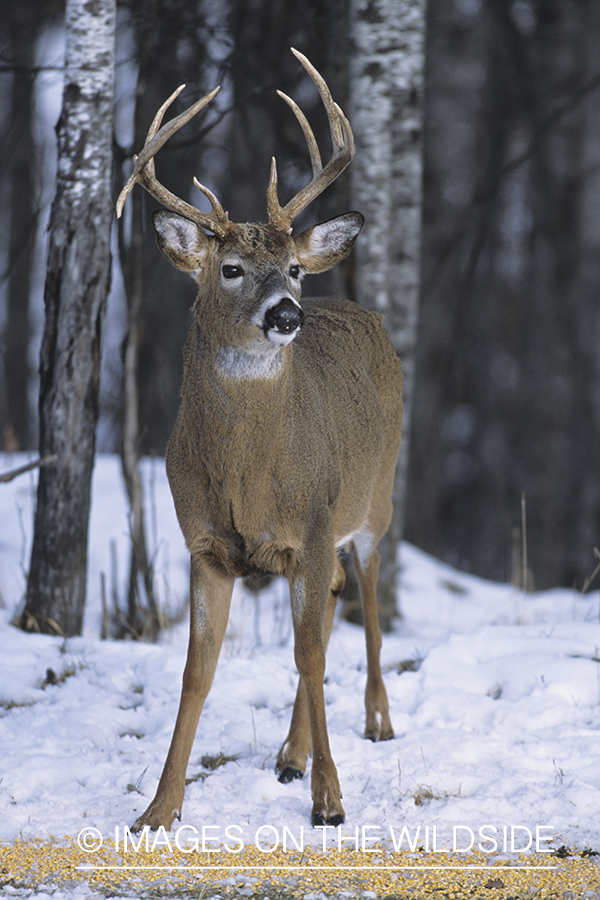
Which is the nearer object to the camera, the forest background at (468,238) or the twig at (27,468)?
the twig at (27,468)

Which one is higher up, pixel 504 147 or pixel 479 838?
pixel 504 147

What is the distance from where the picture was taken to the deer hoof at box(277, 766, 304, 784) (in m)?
4.41

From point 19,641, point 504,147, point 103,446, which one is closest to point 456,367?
point 504,147

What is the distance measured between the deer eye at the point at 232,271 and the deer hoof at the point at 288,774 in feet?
6.74

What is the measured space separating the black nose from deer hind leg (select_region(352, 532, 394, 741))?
177cm

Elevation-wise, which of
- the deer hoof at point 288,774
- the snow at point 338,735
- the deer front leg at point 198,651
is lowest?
the deer hoof at point 288,774

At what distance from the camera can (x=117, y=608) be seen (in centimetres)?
720

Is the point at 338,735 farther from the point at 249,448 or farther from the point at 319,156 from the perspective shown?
the point at 319,156

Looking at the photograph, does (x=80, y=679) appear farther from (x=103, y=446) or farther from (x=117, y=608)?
(x=103, y=446)

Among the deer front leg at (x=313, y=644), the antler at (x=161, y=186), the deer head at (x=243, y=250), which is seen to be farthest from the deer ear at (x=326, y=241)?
the deer front leg at (x=313, y=644)

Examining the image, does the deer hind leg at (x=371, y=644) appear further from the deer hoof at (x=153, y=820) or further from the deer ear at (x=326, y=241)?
the deer ear at (x=326, y=241)

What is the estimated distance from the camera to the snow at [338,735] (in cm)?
393

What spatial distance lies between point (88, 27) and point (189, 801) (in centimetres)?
415

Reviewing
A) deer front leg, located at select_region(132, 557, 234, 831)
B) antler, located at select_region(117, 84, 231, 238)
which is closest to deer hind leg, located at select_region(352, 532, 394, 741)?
deer front leg, located at select_region(132, 557, 234, 831)
